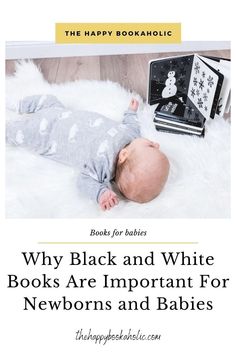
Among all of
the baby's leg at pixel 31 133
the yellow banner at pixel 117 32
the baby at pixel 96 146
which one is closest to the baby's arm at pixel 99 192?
the baby at pixel 96 146

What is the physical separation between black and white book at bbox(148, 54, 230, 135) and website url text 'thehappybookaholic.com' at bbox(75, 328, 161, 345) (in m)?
0.63

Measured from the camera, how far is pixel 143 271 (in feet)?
3.26

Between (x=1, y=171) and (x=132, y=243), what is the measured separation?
1.43 feet

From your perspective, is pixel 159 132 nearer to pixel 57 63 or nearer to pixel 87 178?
pixel 87 178

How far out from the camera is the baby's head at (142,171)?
42.6 inches

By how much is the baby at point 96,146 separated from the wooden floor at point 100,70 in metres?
0.11

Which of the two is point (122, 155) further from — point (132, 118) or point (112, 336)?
point (112, 336)

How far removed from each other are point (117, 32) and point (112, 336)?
2.62ft

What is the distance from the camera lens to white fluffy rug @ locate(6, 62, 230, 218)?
1124mm

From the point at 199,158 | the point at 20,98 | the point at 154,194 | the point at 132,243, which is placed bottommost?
the point at 132,243

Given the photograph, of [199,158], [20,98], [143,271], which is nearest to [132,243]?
[143,271]

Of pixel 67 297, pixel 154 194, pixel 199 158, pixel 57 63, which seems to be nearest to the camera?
pixel 67 297

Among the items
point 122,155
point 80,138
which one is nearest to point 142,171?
point 122,155

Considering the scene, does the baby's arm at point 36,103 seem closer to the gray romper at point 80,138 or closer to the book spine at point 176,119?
the gray romper at point 80,138
